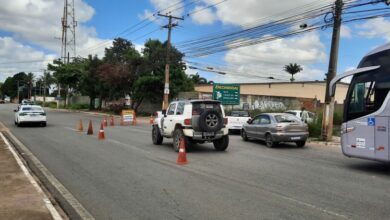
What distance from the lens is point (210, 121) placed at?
49.5 feet

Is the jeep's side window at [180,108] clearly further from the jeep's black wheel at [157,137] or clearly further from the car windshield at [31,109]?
the car windshield at [31,109]

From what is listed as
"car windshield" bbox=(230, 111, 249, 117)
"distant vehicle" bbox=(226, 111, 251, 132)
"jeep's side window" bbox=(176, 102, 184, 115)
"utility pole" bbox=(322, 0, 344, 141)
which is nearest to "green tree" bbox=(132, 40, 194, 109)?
"car windshield" bbox=(230, 111, 249, 117)

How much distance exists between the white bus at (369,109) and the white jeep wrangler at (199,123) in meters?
4.53

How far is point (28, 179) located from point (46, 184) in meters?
0.42


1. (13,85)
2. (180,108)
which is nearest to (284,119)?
(180,108)

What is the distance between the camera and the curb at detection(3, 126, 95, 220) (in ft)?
23.0

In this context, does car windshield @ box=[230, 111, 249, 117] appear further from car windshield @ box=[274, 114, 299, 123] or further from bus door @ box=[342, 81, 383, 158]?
bus door @ box=[342, 81, 383, 158]

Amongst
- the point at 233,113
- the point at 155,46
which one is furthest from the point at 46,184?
the point at 155,46

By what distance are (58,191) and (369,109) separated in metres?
7.96

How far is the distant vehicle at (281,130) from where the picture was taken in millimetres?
17125

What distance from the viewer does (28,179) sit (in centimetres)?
935

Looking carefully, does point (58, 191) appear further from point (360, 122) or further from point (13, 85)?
point (13, 85)

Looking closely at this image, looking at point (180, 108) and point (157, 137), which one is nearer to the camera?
point (180, 108)

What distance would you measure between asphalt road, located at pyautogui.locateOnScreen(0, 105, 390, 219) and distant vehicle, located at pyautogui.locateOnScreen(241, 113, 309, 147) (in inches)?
59.7
